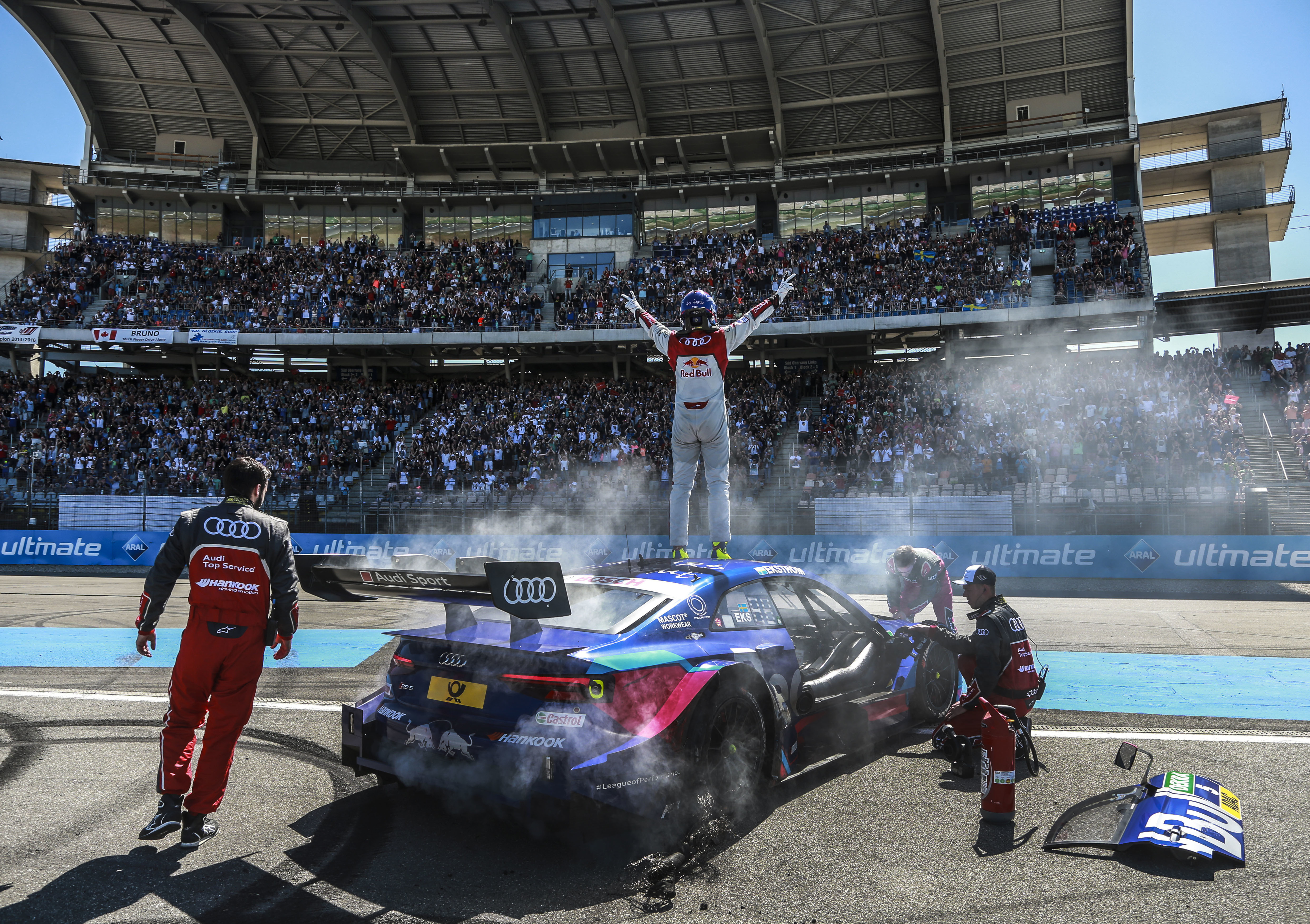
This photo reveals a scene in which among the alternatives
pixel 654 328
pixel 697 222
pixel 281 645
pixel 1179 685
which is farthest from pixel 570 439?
pixel 281 645

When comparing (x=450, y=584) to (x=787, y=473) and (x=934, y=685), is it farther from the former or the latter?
(x=787, y=473)

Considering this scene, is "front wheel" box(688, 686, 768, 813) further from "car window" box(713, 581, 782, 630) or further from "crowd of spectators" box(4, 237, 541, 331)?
"crowd of spectators" box(4, 237, 541, 331)

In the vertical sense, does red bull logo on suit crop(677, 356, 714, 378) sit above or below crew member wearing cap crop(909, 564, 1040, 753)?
above

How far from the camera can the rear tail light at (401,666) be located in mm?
3969

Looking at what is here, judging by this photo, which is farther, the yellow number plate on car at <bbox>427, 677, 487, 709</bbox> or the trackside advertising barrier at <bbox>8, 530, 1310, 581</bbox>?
the trackside advertising barrier at <bbox>8, 530, 1310, 581</bbox>

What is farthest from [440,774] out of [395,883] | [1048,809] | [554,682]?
[1048,809]

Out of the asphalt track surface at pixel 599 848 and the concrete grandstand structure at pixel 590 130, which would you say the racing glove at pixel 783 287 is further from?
the concrete grandstand structure at pixel 590 130

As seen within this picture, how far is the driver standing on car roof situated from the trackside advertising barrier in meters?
8.55

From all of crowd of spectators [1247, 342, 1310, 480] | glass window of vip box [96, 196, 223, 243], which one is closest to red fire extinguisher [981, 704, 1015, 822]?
crowd of spectators [1247, 342, 1310, 480]

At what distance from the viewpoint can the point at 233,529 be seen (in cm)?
392

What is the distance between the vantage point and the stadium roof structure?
28266 millimetres

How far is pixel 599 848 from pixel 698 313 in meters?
4.53

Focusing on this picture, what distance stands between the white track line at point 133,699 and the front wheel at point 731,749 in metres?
3.49

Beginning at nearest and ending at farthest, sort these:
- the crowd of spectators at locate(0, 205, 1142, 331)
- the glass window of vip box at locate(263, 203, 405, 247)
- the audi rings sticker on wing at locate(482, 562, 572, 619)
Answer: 1. the audi rings sticker on wing at locate(482, 562, 572, 619)
2. the crowd of spectators at locate(0, 205, 1142, 331)
3. the glass window of vip box at locate(263, 203, 405, 247)
